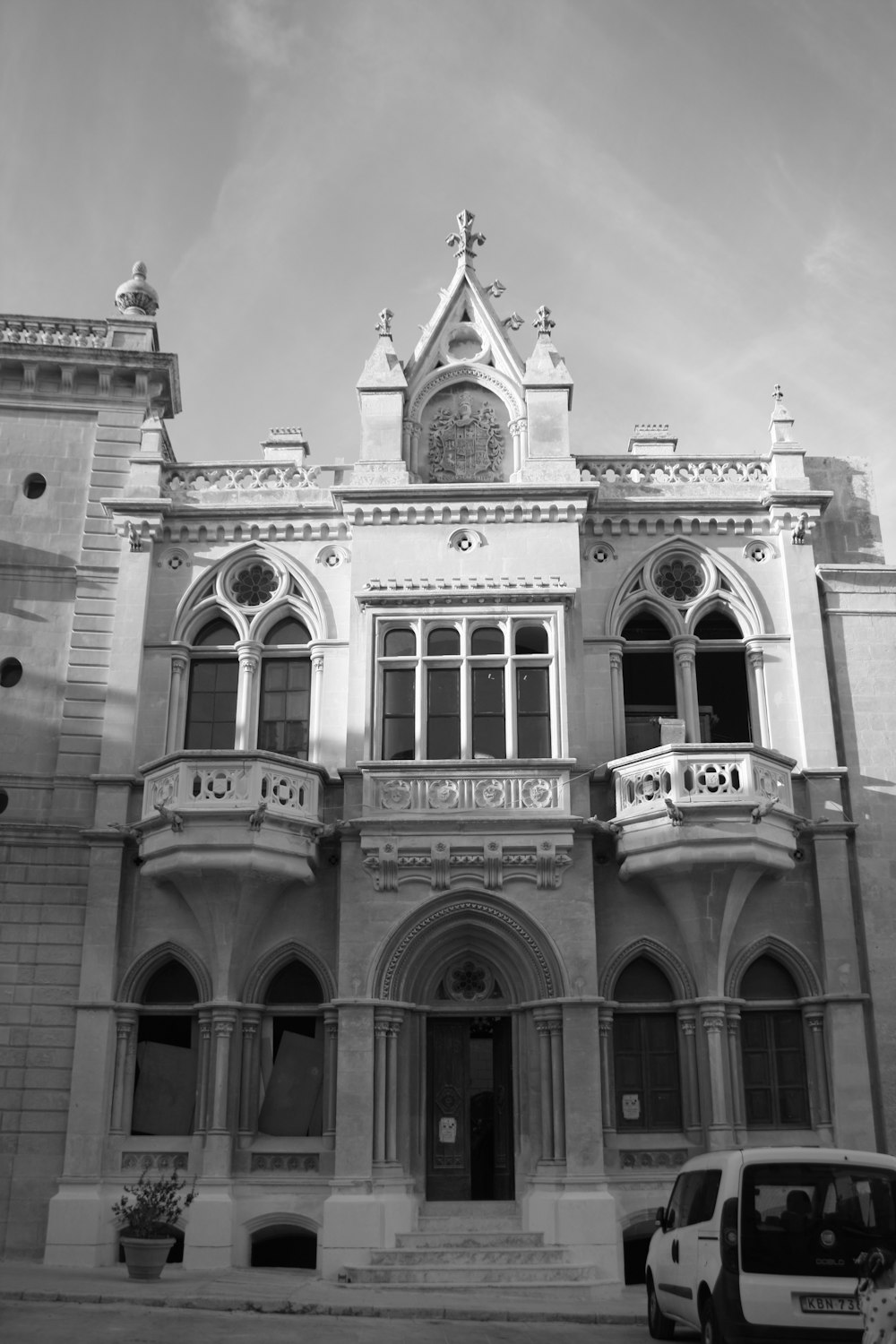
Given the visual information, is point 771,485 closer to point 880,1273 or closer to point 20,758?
point 20,758

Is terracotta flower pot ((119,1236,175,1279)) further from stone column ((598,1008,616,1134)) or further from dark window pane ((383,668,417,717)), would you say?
dark window pane ((383,668,417,717))

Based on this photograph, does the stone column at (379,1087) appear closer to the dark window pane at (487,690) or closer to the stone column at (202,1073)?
the stone column at (202,1073)

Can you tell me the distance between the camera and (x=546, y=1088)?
2253 centimetres

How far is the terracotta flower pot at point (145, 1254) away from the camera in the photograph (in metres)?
19.3

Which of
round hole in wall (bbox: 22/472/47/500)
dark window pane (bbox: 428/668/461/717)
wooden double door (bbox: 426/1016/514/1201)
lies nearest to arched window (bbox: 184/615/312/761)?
dark window pane (bbox: 428/668/461/717)

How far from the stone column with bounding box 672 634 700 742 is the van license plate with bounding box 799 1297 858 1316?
1351 cm

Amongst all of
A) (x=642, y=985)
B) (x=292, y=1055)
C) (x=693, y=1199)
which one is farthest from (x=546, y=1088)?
(x=693, y=1199)

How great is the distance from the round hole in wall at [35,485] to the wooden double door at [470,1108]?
13.8 m

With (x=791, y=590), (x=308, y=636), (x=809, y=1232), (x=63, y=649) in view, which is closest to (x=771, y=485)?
(x=791, y=590)

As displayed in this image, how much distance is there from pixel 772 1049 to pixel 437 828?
7206 mm

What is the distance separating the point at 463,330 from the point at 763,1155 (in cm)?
1941

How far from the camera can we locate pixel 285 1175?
22.5 meters

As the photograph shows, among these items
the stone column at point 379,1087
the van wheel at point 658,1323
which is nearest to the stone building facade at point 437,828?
the stone column at point 379,1087

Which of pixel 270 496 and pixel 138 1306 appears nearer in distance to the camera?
pixel 138 1306
